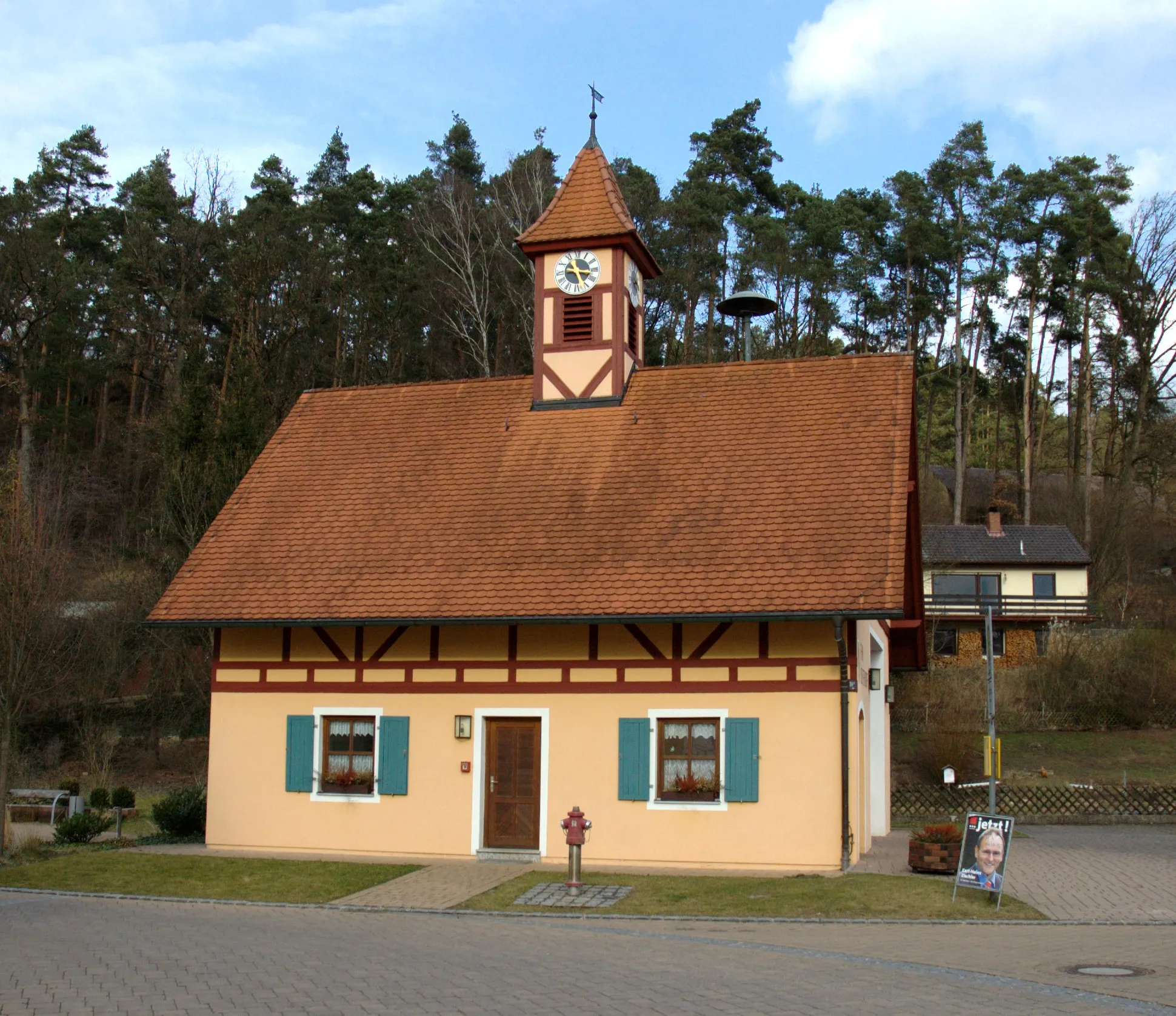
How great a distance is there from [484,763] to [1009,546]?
32.6 metres

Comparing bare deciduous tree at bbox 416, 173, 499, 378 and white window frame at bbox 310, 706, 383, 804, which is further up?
bare deciduous tree at bbox 416, 173, 499, 378

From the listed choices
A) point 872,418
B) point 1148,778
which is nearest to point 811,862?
point 872,418

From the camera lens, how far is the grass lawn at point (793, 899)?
1273cm

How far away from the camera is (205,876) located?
50.8ft

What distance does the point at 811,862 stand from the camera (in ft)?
51.0

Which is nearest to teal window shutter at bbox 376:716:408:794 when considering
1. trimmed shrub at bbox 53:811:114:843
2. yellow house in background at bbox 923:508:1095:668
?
trimmed shrub at bbox 53:811:114:843

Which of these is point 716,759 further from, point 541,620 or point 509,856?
point 509,856

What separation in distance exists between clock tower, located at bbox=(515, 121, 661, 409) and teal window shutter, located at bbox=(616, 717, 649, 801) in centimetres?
607

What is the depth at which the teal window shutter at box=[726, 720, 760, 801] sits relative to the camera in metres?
15.9

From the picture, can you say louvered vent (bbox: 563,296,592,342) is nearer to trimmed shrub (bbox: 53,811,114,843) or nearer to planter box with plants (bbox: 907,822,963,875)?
planter box with plants (bbox: 907,822,963,875)

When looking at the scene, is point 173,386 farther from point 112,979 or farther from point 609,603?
point 112,979

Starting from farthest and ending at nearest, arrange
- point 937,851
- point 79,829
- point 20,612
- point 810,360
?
point 810,360 → point 79,829 → point 20,612 → point 937,851

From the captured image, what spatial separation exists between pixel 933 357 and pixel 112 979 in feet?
130

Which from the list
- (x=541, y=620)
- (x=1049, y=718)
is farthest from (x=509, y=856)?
(x=1049, y=718)
